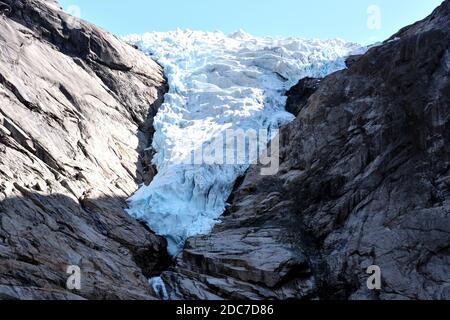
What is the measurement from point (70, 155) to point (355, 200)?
1155cm

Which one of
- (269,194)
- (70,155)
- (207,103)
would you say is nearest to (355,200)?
(269,194)

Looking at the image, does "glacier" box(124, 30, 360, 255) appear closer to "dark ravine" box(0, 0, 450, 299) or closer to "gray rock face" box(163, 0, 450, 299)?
"dark ravine" box(0, 0, 450, 299)

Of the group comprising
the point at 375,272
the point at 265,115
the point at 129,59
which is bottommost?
the point at 375,272

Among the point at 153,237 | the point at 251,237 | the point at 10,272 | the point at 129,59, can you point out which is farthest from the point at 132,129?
the point at 10,272

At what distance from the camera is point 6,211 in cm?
2012

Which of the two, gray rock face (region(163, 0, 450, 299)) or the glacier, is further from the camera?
the glacier

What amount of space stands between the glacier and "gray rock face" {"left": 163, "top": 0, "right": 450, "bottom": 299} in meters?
1.60

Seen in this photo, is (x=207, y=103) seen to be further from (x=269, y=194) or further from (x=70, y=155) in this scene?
(x=70, y=155)

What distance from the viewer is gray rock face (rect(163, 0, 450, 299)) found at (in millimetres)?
20672

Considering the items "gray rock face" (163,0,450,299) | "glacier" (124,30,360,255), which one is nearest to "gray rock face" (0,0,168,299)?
"glacier" (124,30,360,255)

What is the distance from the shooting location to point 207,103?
34281 mm

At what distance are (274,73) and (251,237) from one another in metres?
16.7

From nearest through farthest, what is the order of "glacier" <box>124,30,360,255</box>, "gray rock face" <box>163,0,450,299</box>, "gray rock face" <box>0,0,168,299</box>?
"gray rock face" <box>0,0,168,299</box>, "gray rock face" <box>163,0,450,299</box>, "glacier" <box>124,30,360,255</box>
